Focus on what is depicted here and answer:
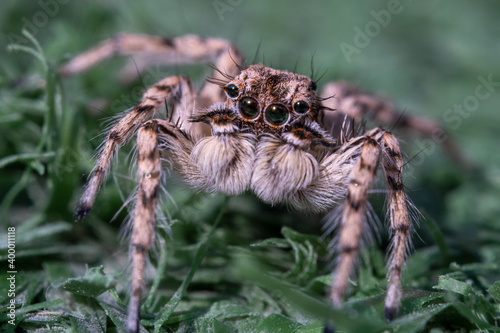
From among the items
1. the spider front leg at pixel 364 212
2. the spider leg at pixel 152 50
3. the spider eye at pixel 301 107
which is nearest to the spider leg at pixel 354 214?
the spider front leg at pixel 364 212

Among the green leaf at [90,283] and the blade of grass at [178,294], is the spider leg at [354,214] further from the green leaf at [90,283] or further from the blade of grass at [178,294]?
the green leaf at [90,283]

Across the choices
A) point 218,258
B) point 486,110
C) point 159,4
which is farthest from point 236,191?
point 159,4

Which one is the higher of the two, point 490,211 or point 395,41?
point 395,41

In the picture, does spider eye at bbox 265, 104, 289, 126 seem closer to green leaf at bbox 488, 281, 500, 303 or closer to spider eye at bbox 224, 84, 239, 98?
spider eye at bbox 224, 84, 239, 98

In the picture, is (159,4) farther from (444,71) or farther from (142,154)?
(142,154)

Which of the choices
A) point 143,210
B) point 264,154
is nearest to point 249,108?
point 264,154

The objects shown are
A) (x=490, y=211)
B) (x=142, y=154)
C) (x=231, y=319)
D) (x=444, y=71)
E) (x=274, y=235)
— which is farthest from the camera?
(x=444, y=71)

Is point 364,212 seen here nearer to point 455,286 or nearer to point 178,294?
point 455,286
